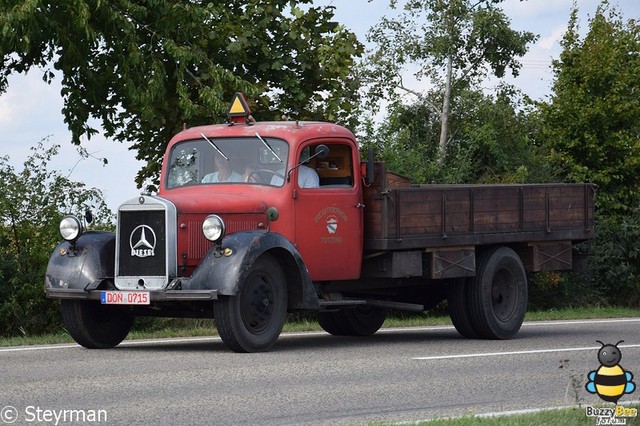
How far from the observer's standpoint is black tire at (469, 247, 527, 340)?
15633mm

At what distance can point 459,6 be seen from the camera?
1751 inches

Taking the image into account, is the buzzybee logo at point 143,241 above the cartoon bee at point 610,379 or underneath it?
above

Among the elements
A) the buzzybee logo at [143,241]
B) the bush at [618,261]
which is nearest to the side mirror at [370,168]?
the buzzybee logo at [143,241]

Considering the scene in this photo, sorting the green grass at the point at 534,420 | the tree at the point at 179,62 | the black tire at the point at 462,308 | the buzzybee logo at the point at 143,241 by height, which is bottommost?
the green grass at the point at 534,420

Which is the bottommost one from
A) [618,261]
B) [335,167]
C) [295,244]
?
[618,261]

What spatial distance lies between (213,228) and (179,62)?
8.43m

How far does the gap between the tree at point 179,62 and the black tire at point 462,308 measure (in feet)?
18.2

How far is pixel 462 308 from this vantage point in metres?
15.8

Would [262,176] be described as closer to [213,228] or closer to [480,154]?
[213,228]

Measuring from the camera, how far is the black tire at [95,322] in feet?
43.8

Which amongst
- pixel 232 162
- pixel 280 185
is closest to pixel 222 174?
pixel 232 162

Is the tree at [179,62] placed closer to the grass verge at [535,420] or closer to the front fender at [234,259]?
the front fender at [234,259]

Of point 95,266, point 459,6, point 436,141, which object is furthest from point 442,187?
point 459,6

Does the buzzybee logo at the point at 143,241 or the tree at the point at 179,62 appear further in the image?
the tree at the point at 179,62
